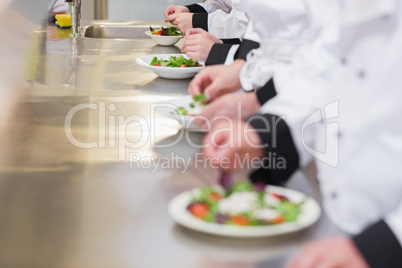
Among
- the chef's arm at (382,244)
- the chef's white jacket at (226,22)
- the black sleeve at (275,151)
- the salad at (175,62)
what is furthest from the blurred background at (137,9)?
the chef's arm at (382,244)

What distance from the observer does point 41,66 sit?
2.14m

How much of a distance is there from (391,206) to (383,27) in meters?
0.27

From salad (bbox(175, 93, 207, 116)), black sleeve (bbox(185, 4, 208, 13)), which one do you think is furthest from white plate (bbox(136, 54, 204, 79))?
black sleeve (bbox(185, 4, 208, 13))

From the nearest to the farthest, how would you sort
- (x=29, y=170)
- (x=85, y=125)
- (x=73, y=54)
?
1. (x=29, y=170)
2. (x=85, y=125)
3. (x=73, y=54)

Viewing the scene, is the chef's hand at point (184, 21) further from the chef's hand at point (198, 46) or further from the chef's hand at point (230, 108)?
the chef's hand at point (230, 108)

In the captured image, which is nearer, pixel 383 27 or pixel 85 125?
pixel 383 27

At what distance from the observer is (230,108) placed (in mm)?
1364

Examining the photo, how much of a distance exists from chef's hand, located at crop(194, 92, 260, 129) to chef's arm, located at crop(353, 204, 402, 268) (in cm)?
59

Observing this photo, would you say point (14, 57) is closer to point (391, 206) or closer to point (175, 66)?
point (175, 66)

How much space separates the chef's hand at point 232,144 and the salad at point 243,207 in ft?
0.47

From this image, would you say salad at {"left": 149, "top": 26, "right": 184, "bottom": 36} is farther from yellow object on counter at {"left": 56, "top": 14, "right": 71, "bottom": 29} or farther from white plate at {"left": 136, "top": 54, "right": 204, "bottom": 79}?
white plate at {"left": 136, "top": 54, "right": 204, "bottom": 79}

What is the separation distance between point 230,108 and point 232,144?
31cm

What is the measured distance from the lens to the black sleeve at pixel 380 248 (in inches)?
31.2

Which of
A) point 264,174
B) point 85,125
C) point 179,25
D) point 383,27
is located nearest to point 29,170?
point 85,125
